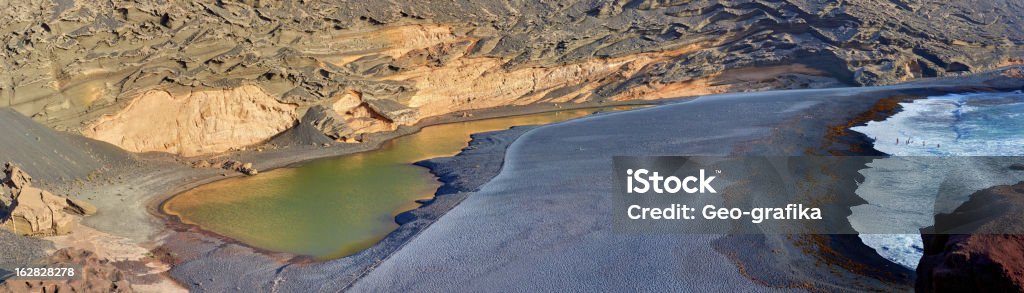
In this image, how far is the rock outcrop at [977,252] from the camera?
6.90 meters

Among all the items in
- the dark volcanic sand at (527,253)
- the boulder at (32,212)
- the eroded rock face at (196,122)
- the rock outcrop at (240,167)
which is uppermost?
the eroded rock face at (196,122)

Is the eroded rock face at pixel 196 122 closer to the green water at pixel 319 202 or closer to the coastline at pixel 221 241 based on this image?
the coastline at pixel 221 241

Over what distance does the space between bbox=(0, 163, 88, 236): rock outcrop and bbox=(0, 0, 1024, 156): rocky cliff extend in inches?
244

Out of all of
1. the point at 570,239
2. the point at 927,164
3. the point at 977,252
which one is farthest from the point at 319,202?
the point at 927,164

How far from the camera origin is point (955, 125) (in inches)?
1065

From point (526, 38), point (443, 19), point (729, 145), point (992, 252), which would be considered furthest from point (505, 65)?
point (992, 252)

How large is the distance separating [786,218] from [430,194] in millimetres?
9924

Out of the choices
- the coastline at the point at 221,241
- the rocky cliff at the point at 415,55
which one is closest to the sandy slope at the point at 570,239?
the coastline at the point at 221,241

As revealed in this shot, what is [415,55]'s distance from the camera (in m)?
35.6

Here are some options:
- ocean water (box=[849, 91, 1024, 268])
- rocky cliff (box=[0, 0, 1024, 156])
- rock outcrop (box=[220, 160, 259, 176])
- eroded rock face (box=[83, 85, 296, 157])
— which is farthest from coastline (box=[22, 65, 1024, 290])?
ocean water (box=[849, 91, 1024, 268])

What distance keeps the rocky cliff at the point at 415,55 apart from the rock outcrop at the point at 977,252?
22975 mm

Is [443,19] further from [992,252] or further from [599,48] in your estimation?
[992,252]

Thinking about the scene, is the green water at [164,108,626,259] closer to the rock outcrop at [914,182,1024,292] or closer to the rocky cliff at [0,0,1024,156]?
the rocky cliff at [0,0,1024,156]

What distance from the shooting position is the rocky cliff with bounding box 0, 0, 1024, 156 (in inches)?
892
